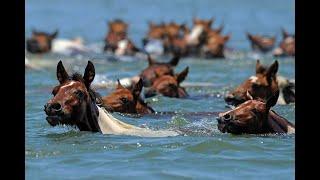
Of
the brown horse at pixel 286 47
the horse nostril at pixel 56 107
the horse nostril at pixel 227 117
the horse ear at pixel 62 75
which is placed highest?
the brown horse at pixel 286 47

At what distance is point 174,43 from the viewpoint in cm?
2900

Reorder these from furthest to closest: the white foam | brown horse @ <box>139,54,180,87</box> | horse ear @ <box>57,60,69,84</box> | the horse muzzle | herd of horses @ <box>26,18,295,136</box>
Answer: brown horse @ <box>139,54,180,87</box> → the white foam → horse ear @ <box>57,60,69,84</box> → herd of horses @ <box>26,18,295,136</box> → the horse muzzle

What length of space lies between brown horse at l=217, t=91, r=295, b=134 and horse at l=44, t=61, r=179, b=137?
38.5 inches

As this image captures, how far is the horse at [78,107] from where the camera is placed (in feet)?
28.9

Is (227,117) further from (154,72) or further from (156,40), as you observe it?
(156,40)

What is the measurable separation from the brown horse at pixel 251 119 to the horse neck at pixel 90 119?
1.18m

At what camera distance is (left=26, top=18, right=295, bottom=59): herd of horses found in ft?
91.0

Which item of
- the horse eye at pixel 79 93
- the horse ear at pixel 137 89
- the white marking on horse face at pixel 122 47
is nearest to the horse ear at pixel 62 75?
the horse eye at pixel 79 93

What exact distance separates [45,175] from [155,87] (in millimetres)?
6619

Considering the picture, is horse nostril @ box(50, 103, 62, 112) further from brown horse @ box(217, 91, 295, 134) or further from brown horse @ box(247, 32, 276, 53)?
brown horse @ box(247, 32, 276, 53)

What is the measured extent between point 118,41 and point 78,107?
62.6 feet

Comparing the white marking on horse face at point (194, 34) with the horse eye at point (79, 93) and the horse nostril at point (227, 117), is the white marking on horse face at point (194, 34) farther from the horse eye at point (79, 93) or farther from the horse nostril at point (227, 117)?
the horse eye at point (79, 93)

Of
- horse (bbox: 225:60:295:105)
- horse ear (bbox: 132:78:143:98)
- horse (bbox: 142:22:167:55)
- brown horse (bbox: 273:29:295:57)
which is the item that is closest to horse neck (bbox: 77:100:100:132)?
horse ear (bbox: 132:78:143:98)
